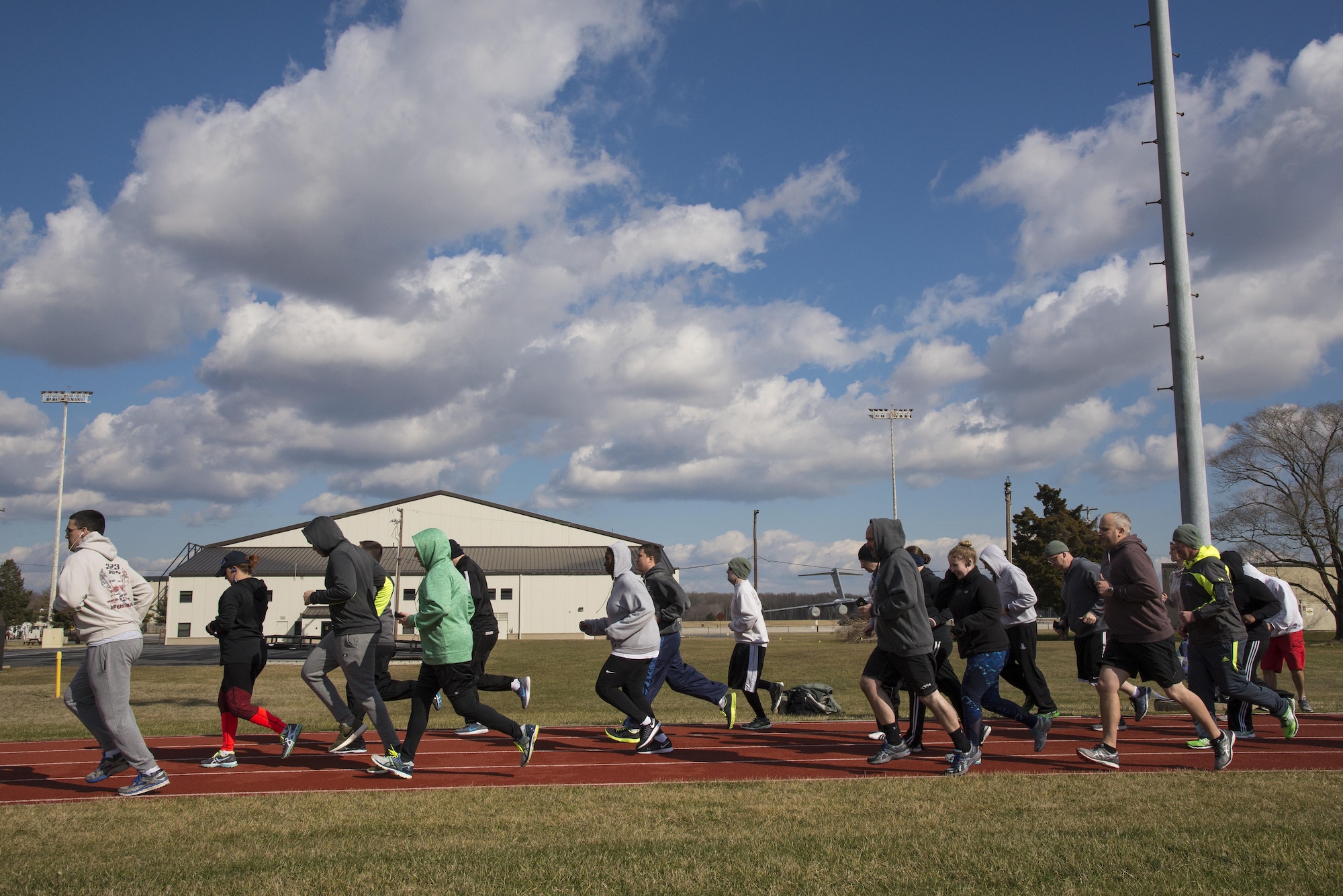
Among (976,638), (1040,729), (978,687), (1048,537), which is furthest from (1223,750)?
(1048,537)

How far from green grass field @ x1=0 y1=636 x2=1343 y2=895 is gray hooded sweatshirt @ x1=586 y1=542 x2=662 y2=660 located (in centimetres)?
166

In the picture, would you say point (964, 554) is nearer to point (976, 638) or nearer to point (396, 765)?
point (976, 638)

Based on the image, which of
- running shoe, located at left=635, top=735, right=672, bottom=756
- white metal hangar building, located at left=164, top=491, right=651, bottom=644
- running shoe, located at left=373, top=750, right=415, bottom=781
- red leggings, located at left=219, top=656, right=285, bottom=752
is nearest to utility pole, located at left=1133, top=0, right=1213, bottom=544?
running shoe, located at left=635, top=735, right=672, bottom=756

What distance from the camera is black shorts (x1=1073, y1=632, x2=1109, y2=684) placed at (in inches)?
366

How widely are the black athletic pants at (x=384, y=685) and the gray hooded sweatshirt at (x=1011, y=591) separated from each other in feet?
18.9

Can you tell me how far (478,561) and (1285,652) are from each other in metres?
56.7

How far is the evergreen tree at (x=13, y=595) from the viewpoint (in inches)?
3066

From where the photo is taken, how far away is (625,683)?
8.05m

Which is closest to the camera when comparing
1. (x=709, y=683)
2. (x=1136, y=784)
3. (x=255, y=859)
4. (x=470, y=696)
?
(x=255, y=859)

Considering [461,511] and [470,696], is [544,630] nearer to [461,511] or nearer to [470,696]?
[461,511]

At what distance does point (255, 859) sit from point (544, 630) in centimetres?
5760

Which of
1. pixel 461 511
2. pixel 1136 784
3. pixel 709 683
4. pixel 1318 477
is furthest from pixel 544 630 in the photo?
pixel 1136 784

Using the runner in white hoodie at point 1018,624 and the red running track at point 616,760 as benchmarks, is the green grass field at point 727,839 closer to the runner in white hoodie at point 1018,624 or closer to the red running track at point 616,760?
the red running track at point 616,760

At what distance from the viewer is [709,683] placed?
955 centimetres
